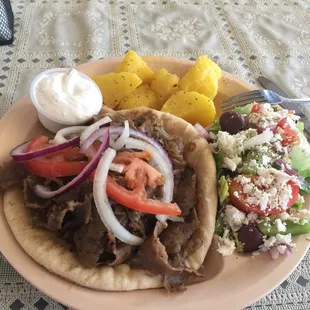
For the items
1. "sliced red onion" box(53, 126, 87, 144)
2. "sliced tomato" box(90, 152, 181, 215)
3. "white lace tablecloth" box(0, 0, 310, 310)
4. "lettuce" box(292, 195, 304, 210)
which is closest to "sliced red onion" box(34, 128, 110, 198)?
"sliced tomato" box(90, 152, 181, 215)

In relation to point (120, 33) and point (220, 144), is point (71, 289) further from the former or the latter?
point (120, 33)

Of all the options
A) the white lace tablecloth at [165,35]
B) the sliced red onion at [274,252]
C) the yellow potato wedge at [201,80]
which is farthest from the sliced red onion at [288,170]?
the white lace tablecloth at [165,35]

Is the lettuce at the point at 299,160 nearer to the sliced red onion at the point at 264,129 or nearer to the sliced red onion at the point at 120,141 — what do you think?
Answer: the sliced red onion at the point at 264,129

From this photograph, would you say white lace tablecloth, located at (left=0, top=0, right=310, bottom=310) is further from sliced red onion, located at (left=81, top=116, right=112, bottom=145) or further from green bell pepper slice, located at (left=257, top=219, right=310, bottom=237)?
green bell pepper slice, located at (left=257, top=219, right=310, bottom=237)

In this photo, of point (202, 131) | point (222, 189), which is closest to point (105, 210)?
point (222, 189)

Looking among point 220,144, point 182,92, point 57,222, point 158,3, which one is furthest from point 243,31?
point 57,222

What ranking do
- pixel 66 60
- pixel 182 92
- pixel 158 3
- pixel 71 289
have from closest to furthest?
pixel 71 289, pixel 182 92, pixel 66 60, pixel 158 3

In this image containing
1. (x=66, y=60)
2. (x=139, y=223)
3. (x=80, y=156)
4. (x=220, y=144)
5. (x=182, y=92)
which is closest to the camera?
(x=139, y=223)
